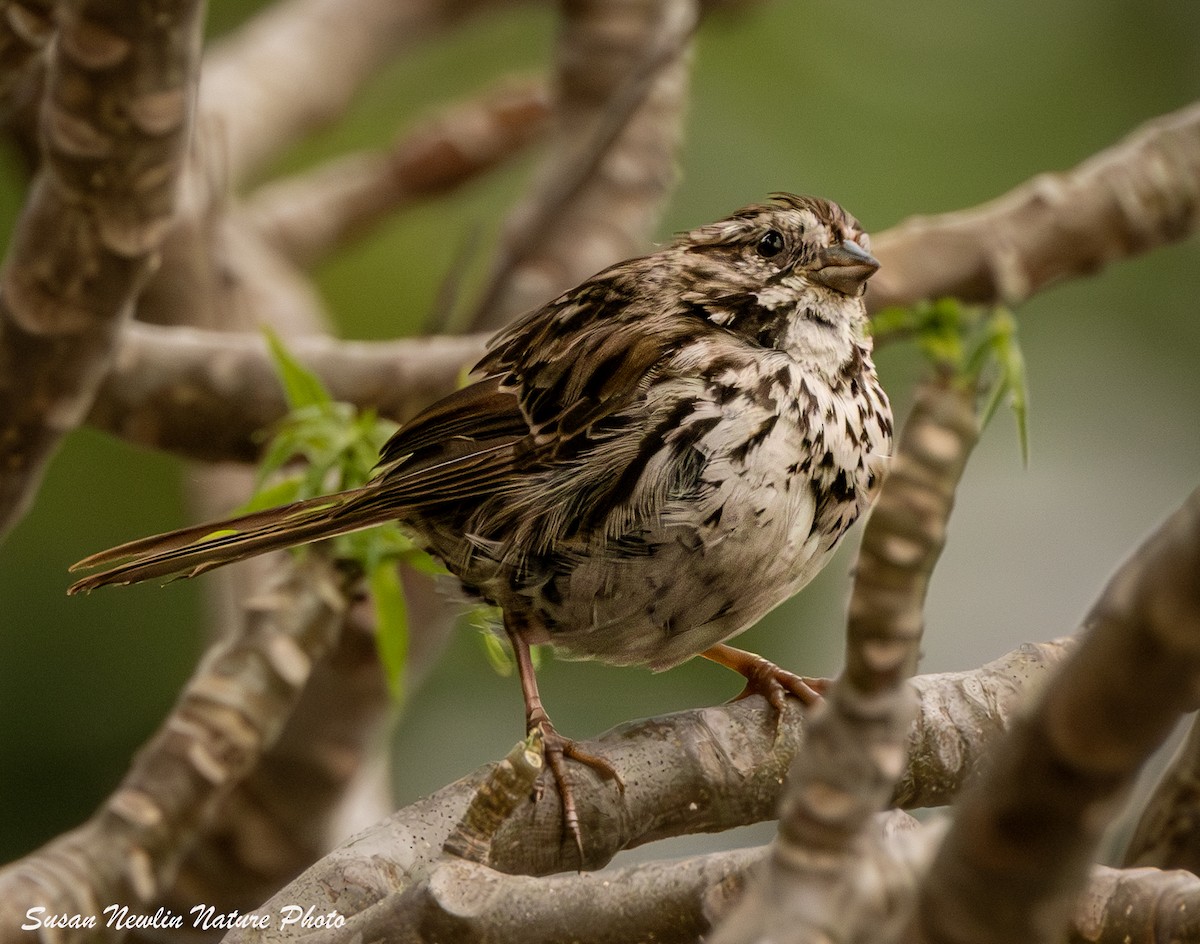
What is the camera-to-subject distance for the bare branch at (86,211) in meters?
2.81

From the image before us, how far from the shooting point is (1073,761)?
1149 millimetres

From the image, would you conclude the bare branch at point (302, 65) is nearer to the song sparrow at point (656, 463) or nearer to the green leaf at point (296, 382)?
the green leaf at point (296, 382)

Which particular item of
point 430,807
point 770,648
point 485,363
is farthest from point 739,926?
point 770,648

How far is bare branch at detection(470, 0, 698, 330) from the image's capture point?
16.3ft

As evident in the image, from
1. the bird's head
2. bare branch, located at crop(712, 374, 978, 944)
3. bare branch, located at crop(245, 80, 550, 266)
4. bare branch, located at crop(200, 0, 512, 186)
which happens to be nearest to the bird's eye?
the bird's head

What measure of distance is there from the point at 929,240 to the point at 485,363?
4.69ft

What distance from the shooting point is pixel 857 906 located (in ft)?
4.60

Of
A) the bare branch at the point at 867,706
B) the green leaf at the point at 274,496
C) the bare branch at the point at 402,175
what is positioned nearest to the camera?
the bare branch at the point at 867,706

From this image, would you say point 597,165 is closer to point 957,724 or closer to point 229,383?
point 229,383

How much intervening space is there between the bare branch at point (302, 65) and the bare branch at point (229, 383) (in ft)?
7.67

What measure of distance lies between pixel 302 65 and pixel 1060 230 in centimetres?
344

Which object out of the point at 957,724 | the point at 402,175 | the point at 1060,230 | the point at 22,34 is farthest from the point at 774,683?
the point at 402,175

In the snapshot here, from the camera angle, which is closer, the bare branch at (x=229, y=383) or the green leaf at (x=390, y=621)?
the green leaf at (x=390, y=621)

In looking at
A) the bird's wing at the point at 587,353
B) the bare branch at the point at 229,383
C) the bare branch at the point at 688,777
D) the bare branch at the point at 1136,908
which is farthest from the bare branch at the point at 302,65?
the bare branch at the point at 1136,908
